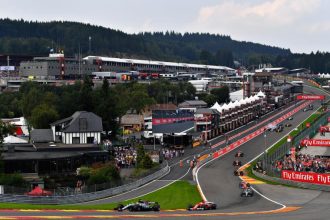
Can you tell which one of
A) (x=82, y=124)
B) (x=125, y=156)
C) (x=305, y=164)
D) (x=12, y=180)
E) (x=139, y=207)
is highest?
(x=82, y=124)

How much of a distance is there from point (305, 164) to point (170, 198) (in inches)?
741

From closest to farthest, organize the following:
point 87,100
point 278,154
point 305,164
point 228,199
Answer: point 228,199 < point 305,164 < point 278,154 < point 87,100

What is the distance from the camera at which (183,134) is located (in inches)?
3698

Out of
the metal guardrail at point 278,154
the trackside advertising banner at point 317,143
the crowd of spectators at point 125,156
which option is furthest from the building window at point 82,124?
the trackside advertising banner at point 317,143

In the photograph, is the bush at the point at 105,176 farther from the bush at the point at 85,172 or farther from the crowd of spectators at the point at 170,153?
the crowd of spectators at the point at 170,153

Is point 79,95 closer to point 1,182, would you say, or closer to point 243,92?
point 1,182

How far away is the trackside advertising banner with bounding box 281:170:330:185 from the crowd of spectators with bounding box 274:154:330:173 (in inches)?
151

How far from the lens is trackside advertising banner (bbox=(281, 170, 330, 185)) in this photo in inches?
2175

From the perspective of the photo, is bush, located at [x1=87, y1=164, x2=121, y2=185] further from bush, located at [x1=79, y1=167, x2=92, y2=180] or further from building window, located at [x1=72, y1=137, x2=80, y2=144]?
building window, located at [x1=72, y1=137, x2=80, y2=144]

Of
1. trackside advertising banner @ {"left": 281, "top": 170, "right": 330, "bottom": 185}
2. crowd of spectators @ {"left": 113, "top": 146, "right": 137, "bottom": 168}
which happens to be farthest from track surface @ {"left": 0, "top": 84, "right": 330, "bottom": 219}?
crowd of spectators @ {"left": 113, "top": 146, "right": 137, "bottom": 168}

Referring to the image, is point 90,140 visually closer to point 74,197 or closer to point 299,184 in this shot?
point 299,184

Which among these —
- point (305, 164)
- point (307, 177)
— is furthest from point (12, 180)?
point (305, 164)

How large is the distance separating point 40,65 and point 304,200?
5777 inches

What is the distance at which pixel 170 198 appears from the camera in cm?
5316
